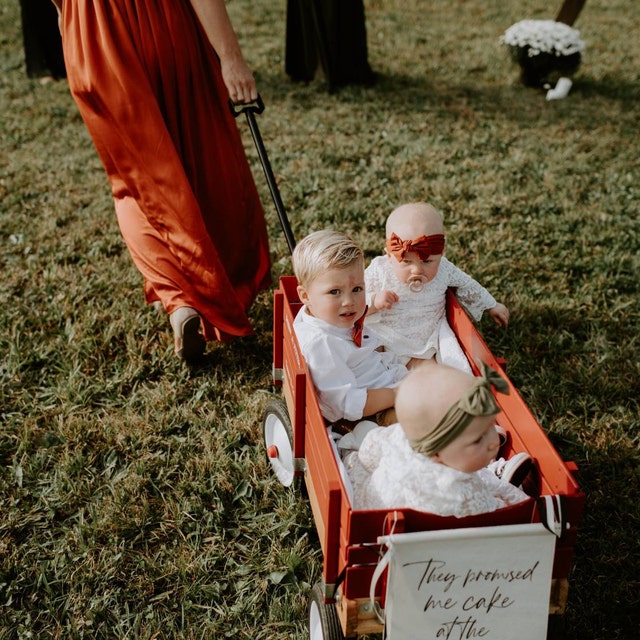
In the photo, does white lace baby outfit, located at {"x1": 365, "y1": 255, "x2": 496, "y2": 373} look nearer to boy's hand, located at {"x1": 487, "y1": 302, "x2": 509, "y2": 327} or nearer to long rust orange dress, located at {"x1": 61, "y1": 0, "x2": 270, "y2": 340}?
boy's hand, located at {"x1": 487, "y1": 302, "x2": 509, "y2": 327}

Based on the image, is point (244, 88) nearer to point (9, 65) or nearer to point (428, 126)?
point (428, 126)

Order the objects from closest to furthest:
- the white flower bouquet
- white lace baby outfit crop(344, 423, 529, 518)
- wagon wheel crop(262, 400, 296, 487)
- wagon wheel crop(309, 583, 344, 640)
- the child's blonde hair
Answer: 1. white lace baby outfit crop(344, 423, 529, 518)
2. wagon wheel crop(309, 583, 344, 640)
3. the child's blonde hair
4. wagon wheel crop(262, 400, 296, 487)
5. the white flower bouquet

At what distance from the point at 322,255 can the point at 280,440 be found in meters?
0.81

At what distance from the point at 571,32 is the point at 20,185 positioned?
5.72 metres

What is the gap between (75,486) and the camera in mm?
2783

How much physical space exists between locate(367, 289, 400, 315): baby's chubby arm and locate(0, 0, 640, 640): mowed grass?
69cm

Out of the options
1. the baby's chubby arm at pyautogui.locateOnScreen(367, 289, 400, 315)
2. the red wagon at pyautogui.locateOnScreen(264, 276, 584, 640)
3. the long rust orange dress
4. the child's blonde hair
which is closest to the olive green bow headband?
the red wagon at pyautogui.locateOnScreen(264, 276, 584, 640)

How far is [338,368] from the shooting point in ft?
8.20

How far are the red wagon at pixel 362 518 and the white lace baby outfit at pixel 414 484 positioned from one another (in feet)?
0.27

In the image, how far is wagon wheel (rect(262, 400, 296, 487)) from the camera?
2.65 m

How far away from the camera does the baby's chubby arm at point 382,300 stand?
9.68ft

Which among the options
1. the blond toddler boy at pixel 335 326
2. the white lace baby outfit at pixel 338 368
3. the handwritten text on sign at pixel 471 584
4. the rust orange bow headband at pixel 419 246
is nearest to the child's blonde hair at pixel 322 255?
the blond toddler boy at pixel 335 326

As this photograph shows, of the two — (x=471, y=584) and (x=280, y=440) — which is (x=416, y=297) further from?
(x=471, y=584)

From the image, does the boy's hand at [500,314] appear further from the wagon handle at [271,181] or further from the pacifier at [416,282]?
the wagon handle at [271,181]
